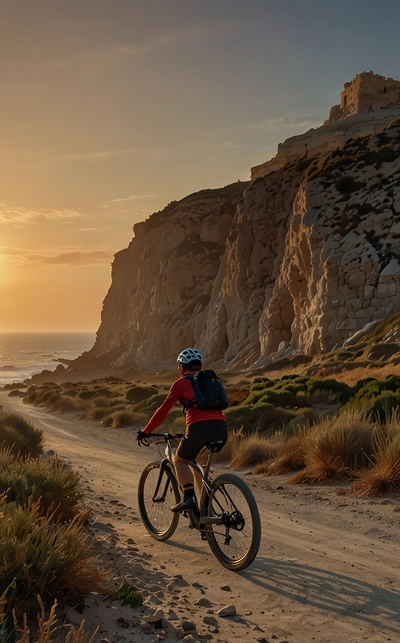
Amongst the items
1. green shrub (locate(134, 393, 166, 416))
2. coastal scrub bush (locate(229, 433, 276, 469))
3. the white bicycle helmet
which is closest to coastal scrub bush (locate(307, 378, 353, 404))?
coastal scrub bush (locate(229, 433, 276, 469))

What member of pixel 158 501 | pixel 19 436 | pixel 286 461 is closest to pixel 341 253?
pixel 286 461

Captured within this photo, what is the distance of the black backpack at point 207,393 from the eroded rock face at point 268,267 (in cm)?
3391

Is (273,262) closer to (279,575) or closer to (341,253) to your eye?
(341,253)

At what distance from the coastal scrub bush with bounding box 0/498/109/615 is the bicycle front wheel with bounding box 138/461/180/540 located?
2082 millimetres

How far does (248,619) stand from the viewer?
4.64 m

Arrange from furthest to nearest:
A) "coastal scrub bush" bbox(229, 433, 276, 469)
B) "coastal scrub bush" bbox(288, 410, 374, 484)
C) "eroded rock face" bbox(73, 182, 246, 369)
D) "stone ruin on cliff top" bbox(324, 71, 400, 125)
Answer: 1. "stone ruin on cliff top" bbox(324, 71, 400, 125)
2. "eroded rock face" bbox(73, 182, 246, 369)
3. "coastal scrub bush" bbox(229, 433, 276, 469)
4. "coastal scrub bush" bbox(288, 410, 374, 484)

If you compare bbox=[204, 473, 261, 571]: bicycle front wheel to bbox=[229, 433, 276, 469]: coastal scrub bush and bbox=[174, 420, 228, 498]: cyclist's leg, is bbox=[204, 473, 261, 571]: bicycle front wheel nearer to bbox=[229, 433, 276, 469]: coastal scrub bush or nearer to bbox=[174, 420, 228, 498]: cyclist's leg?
bbox=[174, 420, 228, 498]: cyclist's leg

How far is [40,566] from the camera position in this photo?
14.2 ft

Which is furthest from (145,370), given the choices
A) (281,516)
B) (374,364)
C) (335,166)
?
(281,516)

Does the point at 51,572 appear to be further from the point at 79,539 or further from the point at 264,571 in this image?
the point at 264,571

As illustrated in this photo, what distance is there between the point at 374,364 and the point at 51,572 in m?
24.6

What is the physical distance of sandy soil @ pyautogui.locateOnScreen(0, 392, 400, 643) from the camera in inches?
173

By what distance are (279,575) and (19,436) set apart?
865 cm

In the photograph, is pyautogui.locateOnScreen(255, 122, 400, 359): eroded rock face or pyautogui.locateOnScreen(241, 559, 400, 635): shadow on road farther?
pyautogui.locateOnScreen(255, 122, 400, 359): eroded rock face
